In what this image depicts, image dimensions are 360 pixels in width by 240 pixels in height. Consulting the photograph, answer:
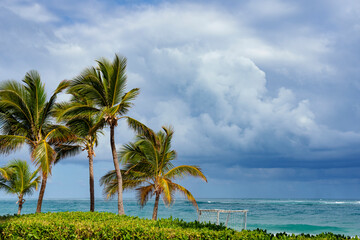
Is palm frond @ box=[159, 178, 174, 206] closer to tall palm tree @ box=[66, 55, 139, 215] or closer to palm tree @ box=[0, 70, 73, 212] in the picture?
tall palm tree @ box=[66, 55, 139, 215]

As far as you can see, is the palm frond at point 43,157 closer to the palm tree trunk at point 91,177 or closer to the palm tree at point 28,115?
the palm tree at point 28,115

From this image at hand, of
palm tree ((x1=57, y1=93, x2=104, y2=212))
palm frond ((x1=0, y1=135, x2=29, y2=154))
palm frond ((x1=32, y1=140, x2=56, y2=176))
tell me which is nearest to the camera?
palm frond ((x1=32, y1=140, x2=56, y2=176))

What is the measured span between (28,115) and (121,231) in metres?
9.78

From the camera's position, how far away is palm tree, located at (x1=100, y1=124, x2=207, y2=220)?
667 inches

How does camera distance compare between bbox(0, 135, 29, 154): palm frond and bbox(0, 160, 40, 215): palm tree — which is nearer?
bbox(0, 135, 29, 154): palm frond

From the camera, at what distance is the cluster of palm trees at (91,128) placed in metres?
15.0

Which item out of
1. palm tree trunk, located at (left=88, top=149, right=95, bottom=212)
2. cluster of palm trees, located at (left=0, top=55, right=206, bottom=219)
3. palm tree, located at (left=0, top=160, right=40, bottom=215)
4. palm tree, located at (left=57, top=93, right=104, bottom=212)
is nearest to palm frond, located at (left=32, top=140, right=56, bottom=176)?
cluster of palm trees, located at (left=0, top=55, right=206, bottom=219)

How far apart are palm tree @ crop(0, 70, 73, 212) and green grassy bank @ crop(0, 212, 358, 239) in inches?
228

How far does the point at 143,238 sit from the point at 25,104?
10.3 m

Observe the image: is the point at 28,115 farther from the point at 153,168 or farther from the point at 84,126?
the point at 153,168

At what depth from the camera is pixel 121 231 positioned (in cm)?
804

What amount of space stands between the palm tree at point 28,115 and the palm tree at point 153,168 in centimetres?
313

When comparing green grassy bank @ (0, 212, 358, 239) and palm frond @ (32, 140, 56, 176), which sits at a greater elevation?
palm frond @ (32, 140, 56, 176)

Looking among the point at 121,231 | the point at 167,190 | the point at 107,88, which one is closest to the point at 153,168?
the point at 167,190
